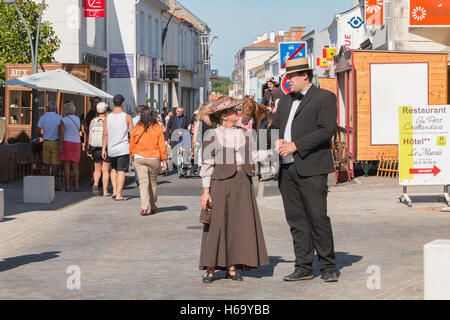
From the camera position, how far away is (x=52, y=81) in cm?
1820

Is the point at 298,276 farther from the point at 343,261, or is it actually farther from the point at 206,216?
the point at 343,261

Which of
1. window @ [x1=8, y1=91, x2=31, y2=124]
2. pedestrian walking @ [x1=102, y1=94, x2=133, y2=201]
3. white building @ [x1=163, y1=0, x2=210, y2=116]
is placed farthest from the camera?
white building @ [x1=163, y1=0, x2=210, y2=116]

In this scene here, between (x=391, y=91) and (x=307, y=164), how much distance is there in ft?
40.1

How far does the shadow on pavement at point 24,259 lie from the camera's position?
841 centimetres

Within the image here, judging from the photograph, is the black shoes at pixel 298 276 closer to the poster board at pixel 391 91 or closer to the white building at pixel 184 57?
the poster board at pixel 391 91

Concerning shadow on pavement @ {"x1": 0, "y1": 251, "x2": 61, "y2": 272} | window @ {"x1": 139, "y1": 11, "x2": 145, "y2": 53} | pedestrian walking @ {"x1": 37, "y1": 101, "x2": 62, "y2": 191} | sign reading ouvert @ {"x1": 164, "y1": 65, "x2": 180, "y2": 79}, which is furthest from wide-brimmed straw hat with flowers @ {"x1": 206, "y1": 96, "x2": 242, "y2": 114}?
sign reading ouvert @ {"x1": 164, "y1": 65, "x2": 180, "y2": 79}

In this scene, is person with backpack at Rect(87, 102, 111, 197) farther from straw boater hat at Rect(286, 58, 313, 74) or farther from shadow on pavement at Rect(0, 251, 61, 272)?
straw boater hat at Rect(286, 58, 313, 74)

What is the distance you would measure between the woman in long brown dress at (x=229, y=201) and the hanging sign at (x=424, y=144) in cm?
680

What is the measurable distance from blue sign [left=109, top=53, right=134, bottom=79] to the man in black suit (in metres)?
29.7

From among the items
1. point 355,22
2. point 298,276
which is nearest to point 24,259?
point 298,276

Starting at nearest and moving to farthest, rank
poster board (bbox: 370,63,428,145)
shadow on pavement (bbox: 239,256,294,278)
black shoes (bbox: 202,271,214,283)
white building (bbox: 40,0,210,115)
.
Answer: black shoes (bbox: 202,271,214,283) < shadow on pavement (bbox: 239,256,294,278) < poster board (bbox: 370,63,428,145) < white building (bbox: 40,0,210,115)

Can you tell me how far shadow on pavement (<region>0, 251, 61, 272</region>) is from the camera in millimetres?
8406
